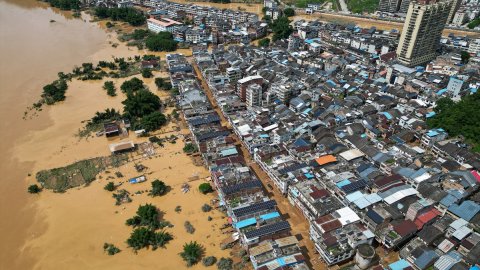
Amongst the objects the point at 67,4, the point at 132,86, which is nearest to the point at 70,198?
the point at 132,86

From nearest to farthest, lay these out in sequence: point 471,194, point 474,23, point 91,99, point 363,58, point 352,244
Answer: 1. point 352,244
2. point 471,194
3. point 91,99
4. point 363,58
5. point 474,23

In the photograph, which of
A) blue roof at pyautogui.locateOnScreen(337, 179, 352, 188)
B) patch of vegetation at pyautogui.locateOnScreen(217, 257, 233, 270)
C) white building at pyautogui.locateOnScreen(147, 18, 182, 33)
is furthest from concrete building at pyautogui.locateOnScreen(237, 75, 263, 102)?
white building at pyautogui.locateOnScreen(147, 18, 182, 33)

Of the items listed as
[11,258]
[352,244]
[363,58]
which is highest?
[363,58]

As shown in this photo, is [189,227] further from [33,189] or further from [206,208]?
[33,189]

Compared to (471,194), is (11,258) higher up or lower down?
lower down

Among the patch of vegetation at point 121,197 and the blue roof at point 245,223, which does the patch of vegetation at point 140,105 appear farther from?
the blue roof at point 245,223

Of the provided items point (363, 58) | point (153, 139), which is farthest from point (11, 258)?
point (363, 58)

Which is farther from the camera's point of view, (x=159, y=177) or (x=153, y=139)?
(x=153, y=139)

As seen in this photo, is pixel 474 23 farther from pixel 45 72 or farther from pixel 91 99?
pixel 45 72
